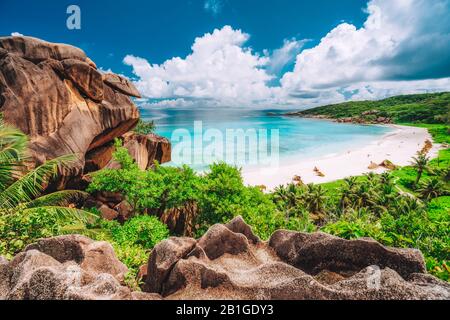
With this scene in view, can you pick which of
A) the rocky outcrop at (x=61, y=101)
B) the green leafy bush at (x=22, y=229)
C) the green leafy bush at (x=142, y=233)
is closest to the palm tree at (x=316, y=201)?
the rocky outcrop at (x=61, y=101)

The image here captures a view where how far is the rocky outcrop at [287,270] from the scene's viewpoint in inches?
138

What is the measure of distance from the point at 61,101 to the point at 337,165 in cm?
5040

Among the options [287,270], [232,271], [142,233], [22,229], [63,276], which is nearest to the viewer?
[63,276]

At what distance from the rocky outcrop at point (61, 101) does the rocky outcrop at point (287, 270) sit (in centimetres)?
1320

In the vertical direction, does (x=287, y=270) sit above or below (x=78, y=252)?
below

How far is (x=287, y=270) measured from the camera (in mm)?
4434

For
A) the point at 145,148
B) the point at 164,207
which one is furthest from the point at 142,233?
the point at 145,148

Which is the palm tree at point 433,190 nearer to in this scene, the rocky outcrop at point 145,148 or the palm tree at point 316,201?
the palm tree at point 316,201

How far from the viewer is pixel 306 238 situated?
5.39 m

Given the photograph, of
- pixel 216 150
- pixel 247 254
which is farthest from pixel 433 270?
pixel 216 150

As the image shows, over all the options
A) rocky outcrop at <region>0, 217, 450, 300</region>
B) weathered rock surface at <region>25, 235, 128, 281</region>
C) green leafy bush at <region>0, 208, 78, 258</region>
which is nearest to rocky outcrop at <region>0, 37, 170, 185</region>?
green leafy bush at <region>0, 208, 78, 258</region>

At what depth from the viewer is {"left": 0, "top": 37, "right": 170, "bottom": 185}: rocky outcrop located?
45.7 feet

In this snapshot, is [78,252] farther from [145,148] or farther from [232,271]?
[145,148]

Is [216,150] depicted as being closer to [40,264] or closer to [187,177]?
[187,177]
